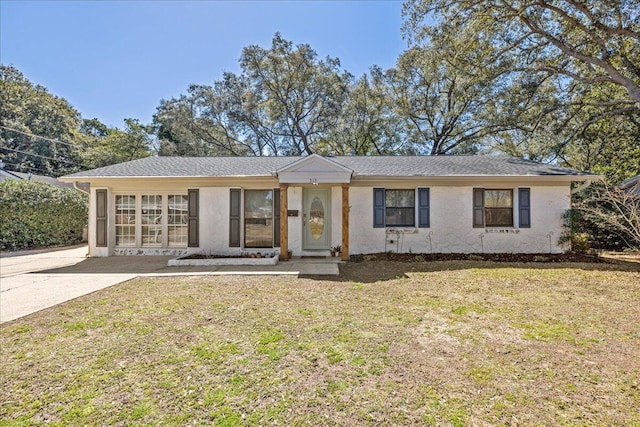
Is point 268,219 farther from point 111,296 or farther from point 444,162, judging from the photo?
point 444,162

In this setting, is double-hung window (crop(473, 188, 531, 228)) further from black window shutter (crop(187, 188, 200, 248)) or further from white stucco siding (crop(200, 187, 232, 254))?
black window shutter (crop(187, 188, 200, 248))

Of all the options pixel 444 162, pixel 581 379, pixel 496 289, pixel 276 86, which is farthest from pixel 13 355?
pixel 276 86

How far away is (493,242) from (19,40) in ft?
70.1

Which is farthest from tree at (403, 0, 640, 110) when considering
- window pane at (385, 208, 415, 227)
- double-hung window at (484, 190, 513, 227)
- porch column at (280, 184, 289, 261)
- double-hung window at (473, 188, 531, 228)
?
porch column at (280, 184, 289, 261)

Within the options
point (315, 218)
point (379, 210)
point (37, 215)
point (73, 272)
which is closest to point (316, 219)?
point (315, 218)

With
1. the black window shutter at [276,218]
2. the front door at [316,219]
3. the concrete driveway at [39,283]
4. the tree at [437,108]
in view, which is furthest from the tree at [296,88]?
the concrete driveway at [39,283]

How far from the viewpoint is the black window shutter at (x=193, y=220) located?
9797mm

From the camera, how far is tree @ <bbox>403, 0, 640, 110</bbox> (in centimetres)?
1046

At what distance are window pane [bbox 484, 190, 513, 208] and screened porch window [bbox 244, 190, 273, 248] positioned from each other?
24.2 feet

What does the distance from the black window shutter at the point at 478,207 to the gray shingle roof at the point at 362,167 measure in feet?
2.13

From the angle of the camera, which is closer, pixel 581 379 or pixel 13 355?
pixel 581 379

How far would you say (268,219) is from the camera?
390 inches

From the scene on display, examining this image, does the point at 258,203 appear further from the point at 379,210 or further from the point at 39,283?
the point at 39,283

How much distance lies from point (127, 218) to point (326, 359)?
9983 millimetres
